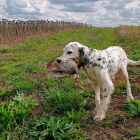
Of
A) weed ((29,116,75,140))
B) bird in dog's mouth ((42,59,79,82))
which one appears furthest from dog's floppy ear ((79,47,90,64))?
weed ((29,116,75,140))

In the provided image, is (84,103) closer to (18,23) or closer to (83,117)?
(83,117)

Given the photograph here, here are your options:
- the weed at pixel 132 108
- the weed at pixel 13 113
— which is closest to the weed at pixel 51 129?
the weed at pixel 13 113

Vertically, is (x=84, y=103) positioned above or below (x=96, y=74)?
below

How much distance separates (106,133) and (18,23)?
19.9 metres

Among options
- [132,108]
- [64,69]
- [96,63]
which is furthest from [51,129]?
[132,108]

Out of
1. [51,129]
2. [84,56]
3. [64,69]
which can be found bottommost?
[51,129]

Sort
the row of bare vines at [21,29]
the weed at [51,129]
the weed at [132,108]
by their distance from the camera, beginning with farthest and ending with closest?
the row of bare vines at [21,29]
the weed at [132,108]
the weed at [51,129]

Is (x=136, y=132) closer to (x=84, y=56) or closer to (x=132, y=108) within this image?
(x=132, y=108)

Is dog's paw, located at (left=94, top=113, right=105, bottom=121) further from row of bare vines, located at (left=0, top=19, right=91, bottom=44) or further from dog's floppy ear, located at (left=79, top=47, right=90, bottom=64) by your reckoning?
row of bare vines, located at (left=0, top=19, right=91, bottom=44)

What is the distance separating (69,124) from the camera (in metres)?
3.31

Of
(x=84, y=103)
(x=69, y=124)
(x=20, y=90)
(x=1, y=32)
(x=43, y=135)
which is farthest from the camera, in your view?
(x=1, y=32)

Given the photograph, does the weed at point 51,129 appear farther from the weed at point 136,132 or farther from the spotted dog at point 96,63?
the weed at point 136,132

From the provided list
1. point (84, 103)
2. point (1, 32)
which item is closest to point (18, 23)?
point (1, 32)

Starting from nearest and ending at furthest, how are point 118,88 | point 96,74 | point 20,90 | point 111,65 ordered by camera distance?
point 96,74 → point 111,65 → point 20,90 → point 118,88
